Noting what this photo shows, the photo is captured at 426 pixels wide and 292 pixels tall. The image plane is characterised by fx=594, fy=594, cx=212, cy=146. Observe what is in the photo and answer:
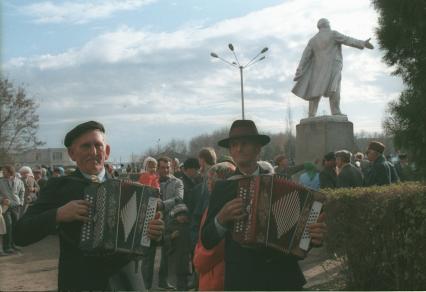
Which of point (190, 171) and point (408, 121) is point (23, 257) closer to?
point (190, 171)

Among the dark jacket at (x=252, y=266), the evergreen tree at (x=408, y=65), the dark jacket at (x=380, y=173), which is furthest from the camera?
the dark jacket at (x=380, y=173)

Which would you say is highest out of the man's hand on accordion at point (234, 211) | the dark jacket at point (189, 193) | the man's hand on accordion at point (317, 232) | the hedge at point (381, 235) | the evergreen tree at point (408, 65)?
the evergreen tree at point (408, 65)

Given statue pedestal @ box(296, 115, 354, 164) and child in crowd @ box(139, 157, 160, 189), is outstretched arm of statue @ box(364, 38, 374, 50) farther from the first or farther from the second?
child in crowd @ box(139, 157, 160, 189)

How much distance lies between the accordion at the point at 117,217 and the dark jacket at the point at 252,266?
423 mm

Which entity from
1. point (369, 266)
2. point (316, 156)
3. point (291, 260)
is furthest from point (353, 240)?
point (316, 156)

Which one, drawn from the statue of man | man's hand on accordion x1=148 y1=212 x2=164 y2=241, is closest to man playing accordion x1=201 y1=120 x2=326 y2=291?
man's hand on accordion x1=148 y1=212 x2=164 y2=241

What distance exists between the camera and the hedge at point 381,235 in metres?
6.50

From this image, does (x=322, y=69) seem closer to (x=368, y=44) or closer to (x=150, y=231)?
(x=368, y=44)

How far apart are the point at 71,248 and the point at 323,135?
11537mm

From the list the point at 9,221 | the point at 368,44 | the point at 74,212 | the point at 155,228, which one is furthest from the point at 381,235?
the point at 9,221

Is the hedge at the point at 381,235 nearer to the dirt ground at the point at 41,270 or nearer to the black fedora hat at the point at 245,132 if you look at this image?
the dirt ground at the point at 41,270

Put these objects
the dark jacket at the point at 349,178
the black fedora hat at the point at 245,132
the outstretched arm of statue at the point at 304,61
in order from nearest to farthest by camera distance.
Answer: the black fedora hat at the point at 245,132 → the dark jacket at the point at 349,178 → the outstretched arm of statue at the point at 304,61

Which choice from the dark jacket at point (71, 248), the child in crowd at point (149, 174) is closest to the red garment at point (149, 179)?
the child in crowd at point (149, 174)

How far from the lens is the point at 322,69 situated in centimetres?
1446
